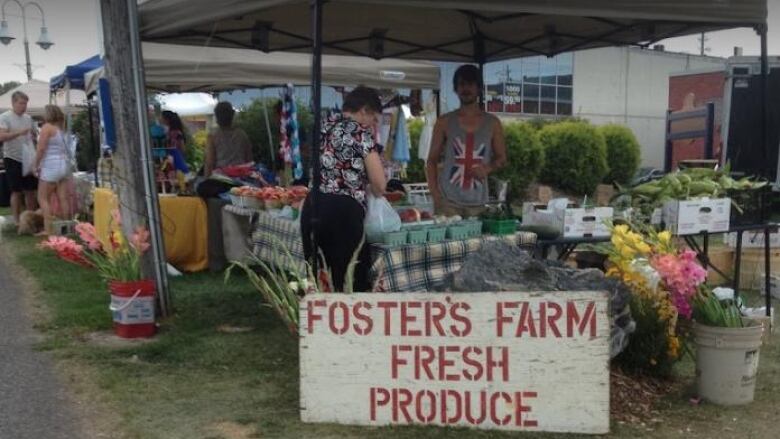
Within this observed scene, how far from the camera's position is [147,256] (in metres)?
5.84

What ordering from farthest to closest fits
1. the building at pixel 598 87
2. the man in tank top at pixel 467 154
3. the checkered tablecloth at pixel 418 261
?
the building at pixel 598 87
the man in tank top at pixel 467 154
the checkered tablecloth at pixel 418 261

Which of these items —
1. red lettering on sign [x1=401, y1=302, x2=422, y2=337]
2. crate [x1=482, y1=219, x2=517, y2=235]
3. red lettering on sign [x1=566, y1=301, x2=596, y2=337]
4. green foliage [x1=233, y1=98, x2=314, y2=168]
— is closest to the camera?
red lettering on sign [x1=566, y1=301, x2=596, y2=337]

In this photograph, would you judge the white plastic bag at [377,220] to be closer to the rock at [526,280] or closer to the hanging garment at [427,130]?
the rock at [526,280]

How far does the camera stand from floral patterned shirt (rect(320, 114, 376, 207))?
14.2 ft

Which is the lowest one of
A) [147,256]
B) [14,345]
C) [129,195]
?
[14,345]

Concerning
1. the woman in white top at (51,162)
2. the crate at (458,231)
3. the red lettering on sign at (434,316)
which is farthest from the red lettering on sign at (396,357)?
the woman in white top at (51,162)

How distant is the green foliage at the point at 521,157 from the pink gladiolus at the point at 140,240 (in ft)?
36.9

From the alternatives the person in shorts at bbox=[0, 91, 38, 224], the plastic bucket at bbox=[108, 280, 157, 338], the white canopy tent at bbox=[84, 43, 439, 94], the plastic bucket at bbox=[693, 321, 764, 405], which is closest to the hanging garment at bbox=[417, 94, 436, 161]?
the white canopy tent at bbox=[84, 43, 439, 94]

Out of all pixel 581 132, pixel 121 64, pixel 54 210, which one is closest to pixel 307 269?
pixel 121 64

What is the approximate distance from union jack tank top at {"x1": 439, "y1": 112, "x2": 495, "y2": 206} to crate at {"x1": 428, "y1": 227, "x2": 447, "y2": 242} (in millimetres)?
975

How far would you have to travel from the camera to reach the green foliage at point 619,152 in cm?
1842

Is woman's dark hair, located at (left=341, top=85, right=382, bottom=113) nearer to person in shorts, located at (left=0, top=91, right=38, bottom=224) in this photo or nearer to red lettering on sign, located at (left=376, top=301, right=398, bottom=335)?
red lettering on sign, located at (left=376, top=301, right=398, bottom=335)

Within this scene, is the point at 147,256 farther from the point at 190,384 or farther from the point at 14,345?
the point at 190,384

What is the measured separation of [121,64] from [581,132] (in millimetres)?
13414
